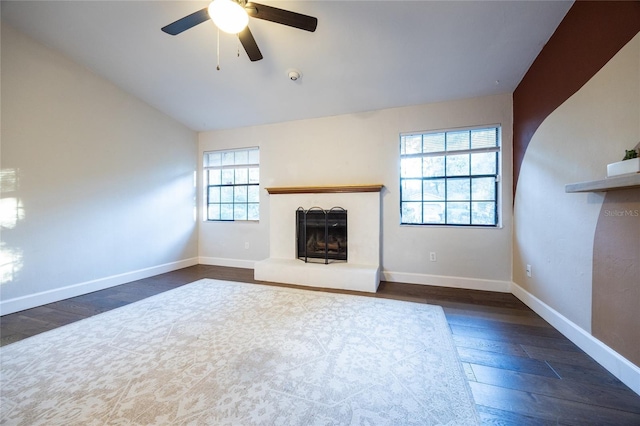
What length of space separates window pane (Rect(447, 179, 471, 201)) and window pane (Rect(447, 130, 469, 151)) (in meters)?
0.46

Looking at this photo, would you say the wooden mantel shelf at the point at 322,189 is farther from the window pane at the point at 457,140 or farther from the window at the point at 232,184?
the window pane at the point at 457,140

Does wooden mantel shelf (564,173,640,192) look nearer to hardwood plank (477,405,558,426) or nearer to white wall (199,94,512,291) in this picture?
hardwood plank (477,405,558,426)

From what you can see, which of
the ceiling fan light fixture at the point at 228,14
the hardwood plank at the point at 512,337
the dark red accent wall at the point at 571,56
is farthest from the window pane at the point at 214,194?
the dark red accent wall at the point at 571,56

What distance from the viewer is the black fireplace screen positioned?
363 centimetres

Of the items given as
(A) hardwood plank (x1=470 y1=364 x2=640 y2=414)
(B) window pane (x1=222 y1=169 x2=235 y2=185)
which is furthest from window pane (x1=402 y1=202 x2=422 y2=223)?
(B) window pane (x1=222 y1=169 x2=235 y2=185)

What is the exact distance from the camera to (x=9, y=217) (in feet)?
8.08

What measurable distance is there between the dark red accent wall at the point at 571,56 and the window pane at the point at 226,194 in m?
4.46

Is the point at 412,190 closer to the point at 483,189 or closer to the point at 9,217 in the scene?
the point at 483,189

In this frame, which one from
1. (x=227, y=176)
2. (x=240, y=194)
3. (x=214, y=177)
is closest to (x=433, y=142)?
(x=240, y=194)

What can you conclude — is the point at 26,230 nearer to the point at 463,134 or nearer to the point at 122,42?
the point at 122,42

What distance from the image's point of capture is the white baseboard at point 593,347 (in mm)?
1395

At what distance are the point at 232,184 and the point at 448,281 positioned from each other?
396 centimetres

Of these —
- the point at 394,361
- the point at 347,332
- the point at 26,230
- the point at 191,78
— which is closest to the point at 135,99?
the point at 191,78

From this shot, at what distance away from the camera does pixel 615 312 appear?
1526 mm
